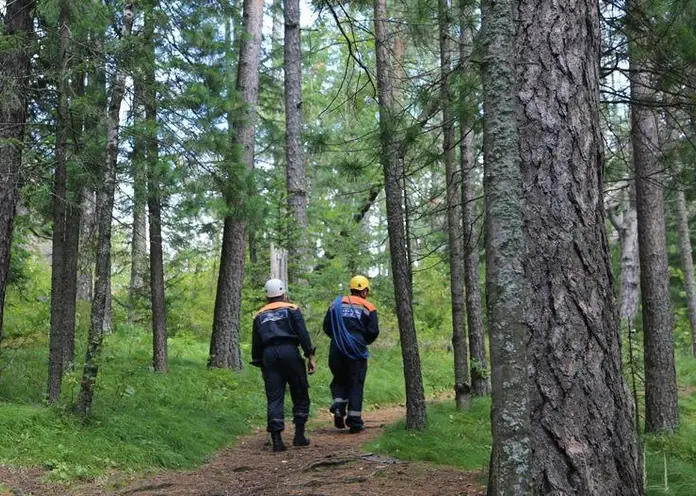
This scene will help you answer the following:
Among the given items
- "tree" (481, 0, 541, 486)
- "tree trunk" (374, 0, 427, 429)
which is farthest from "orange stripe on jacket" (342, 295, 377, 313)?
"tree" (481, 0, 541, 486)

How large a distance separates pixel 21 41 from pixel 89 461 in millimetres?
4516

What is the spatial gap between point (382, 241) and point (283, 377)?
200cm

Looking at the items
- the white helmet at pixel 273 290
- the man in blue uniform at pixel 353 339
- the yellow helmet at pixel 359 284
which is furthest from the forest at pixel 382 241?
the white helmet at pixel 273 290

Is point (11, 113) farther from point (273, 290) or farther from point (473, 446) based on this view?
point (473, 446)

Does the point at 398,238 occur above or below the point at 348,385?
above

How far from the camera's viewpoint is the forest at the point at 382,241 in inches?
150

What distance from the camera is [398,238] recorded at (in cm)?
686

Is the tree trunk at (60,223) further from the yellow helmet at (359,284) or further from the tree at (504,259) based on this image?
the tree at (504,259)

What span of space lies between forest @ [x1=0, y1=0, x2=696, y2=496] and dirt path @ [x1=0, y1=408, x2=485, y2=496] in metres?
0.04

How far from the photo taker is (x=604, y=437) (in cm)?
382

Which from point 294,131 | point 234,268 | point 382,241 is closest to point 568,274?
point 382,241

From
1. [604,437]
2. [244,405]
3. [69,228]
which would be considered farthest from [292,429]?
[604,437]

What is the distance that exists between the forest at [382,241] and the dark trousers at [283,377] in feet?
1.55

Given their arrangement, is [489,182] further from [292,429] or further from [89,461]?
[292,429]
